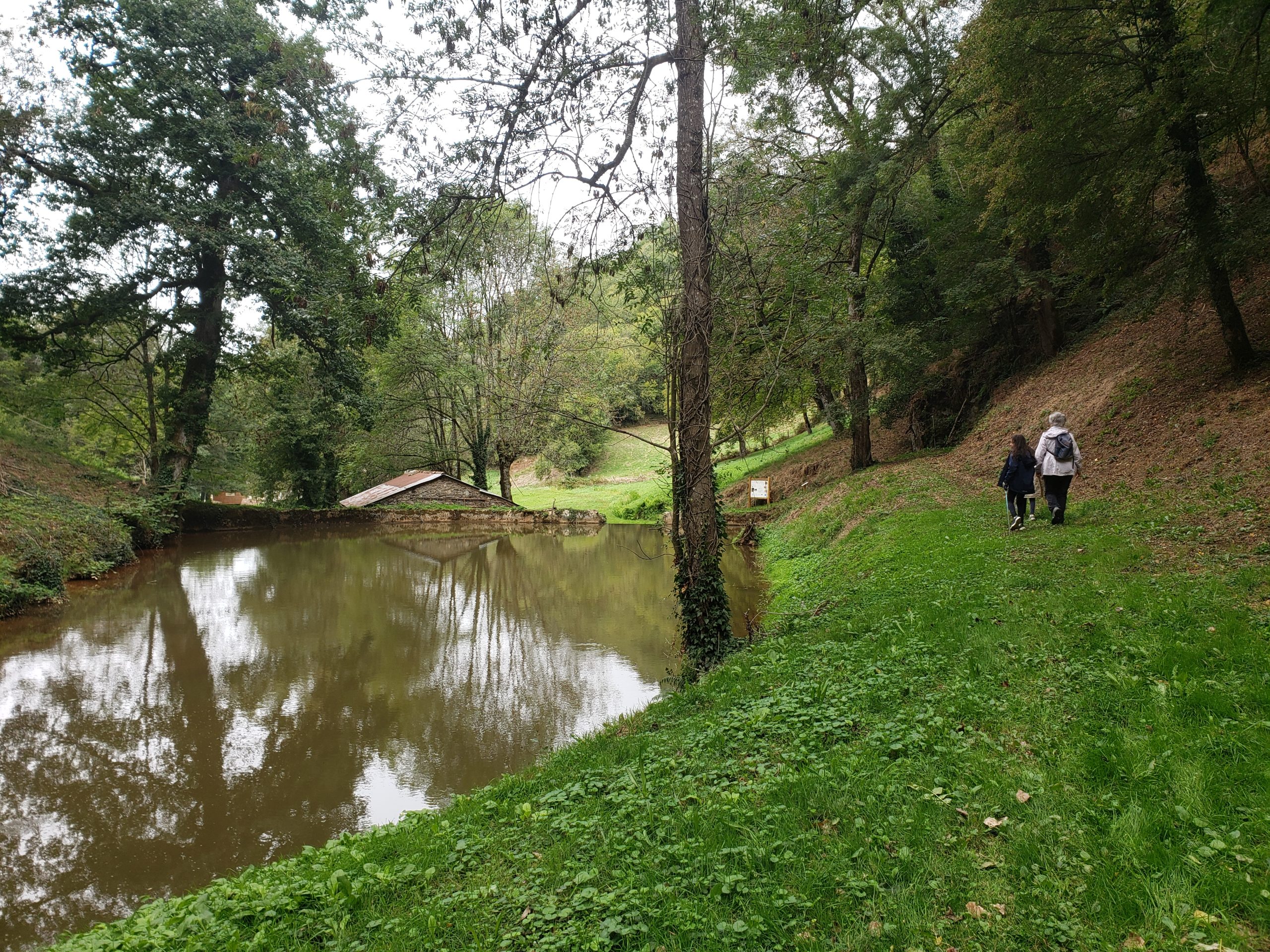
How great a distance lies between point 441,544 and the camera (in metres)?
24.4

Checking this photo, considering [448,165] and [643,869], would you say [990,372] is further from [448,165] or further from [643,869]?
[643,869]

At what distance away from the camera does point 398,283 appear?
7.08 metres

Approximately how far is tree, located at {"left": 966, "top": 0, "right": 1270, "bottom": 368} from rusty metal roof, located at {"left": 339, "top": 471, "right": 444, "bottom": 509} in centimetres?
2595

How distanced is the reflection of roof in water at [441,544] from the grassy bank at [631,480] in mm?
6089

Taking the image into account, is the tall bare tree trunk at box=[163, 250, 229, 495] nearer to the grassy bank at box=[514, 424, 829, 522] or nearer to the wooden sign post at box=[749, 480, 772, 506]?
the grassy bank at box=[514, 424, 829, 522]

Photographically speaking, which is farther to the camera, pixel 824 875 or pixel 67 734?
pixel 67 734

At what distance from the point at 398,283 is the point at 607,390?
25353mm

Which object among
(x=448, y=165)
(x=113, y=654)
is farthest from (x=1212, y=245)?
(x=113, y=654)

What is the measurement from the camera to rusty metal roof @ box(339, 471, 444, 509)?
3027 cm

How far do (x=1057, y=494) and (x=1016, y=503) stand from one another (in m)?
0.61

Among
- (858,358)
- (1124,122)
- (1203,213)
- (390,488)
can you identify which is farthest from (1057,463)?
(390,488)

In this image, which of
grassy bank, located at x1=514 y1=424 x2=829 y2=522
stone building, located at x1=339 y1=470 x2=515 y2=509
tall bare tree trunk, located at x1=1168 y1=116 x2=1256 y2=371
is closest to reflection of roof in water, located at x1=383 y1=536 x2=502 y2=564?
stone building, located at x1=339 y1=470 x2=515 y2=509

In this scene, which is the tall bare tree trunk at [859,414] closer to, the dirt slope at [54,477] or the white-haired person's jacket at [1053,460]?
Result: the white-haired person's jacket at [1053,460]

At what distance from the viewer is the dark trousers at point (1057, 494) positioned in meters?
9.08
